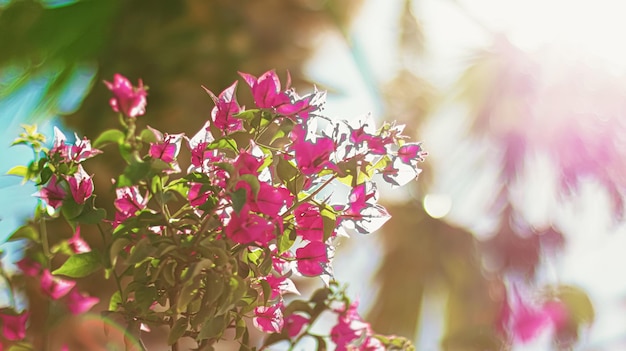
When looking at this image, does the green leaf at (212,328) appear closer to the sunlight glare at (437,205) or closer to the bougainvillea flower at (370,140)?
the bougainvillea flower at (370,140)

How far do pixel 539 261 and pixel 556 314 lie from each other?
0.42 feet

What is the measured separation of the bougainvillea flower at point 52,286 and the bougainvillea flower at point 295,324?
233mm

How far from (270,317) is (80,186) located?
8.6 inches

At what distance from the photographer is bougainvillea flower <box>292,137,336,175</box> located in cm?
63

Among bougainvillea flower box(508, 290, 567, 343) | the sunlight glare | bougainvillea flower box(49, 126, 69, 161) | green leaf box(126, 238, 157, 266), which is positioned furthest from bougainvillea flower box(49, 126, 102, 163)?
the sunlight glare

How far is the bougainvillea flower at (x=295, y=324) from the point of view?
29.1 inches

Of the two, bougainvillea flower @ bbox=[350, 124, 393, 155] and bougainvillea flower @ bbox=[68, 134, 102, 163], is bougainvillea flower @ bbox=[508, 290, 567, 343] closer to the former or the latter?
bougainvillea flower @ bbox=[350, 124, 393, 155]

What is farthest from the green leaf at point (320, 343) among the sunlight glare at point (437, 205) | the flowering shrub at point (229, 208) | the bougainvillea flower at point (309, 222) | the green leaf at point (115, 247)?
the sunlight glare at point (437, 205)

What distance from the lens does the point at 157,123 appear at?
6.55 ft

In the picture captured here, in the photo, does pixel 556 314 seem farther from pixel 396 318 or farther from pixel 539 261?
pixel 396 318

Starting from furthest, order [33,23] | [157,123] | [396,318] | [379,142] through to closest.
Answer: [33,23], [157,123], [396,318], [379,142]

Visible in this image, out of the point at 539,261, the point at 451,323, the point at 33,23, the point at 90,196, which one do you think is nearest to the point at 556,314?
the point at 539,261

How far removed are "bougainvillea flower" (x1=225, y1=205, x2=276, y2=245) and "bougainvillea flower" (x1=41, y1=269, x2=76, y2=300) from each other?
25cm

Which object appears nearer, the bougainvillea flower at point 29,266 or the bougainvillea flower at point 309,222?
the bougainvillea flower at point 309,222
